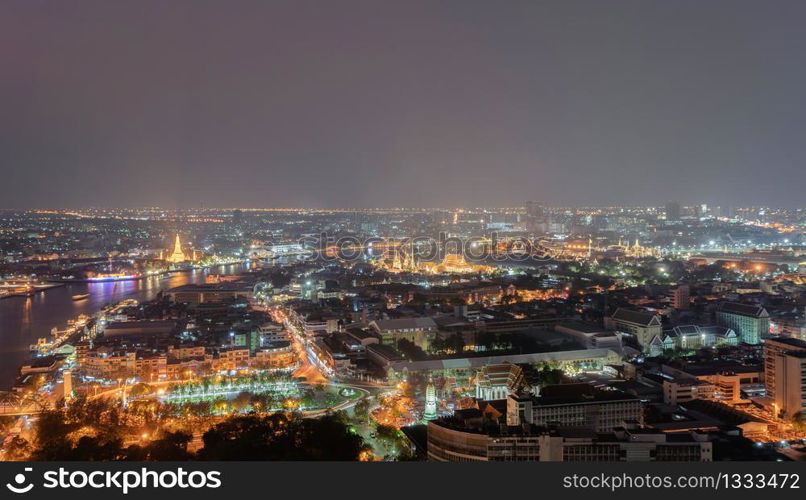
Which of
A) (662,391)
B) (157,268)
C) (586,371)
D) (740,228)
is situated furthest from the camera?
(740,228)

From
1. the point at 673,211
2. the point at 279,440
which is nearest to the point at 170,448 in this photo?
the point at 279,440

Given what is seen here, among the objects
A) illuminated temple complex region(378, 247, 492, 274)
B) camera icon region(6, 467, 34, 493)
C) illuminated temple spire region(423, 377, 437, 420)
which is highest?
camera icon region(6, 467, 34, 493)

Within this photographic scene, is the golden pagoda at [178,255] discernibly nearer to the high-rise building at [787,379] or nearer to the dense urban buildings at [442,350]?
the dense urban buildings at [442,350]

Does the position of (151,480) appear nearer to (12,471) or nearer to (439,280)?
(12,471)

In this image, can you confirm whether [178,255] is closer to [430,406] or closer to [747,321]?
[747,321]

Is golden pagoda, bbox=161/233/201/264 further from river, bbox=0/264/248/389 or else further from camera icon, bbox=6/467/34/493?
camera icon, bbox=6/467/34/493

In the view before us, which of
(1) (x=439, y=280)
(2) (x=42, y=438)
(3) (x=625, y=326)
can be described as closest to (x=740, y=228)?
(1) (x=439, y=280)

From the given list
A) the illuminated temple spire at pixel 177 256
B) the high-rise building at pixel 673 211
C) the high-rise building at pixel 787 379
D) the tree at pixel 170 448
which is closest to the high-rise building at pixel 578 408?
the high-rise building at pixel 787 379

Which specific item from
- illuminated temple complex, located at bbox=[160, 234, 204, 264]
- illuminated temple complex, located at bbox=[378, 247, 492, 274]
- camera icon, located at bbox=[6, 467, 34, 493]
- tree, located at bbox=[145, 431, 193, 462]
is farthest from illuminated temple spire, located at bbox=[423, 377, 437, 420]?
illuminated temple complex, located at bbox=[160, 234, 204, 264]
